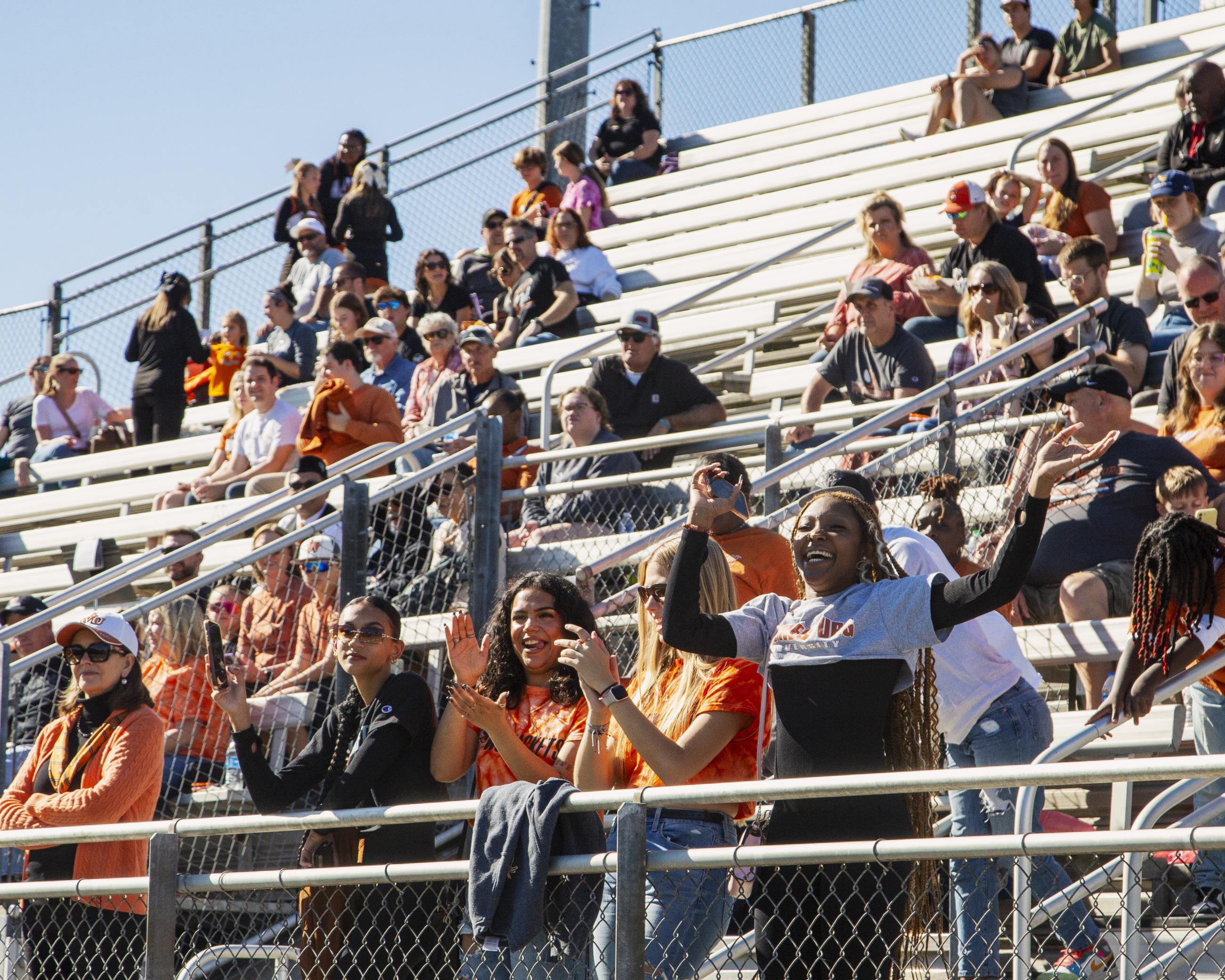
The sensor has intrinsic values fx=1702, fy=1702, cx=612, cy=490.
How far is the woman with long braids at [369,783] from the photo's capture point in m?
4.16

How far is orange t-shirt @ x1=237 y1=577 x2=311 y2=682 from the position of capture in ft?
23.3

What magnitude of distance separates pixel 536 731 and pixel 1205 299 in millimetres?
4530

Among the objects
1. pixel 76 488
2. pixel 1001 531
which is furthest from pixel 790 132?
pixel 1001 531

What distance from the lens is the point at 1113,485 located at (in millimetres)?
6199

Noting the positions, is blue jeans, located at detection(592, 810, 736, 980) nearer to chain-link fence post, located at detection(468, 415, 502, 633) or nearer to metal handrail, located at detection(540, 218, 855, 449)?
chain-link fence post, located at detection(468, 415, 502, 633)

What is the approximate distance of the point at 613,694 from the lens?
12.7 feet

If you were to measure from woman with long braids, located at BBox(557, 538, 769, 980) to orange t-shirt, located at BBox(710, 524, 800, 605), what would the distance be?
81 cm

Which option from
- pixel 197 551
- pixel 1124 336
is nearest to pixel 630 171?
pixel 1124 336

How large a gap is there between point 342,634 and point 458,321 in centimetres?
785

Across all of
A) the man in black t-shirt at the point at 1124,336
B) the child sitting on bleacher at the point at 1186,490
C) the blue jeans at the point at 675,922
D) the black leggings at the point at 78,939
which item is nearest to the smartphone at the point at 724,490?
the blue jeans at the point at 675,922

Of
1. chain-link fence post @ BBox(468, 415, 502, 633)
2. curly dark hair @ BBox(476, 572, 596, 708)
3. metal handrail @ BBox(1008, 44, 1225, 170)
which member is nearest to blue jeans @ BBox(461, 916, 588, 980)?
curly dark hair @ BBox(476, 572, 596, 708)

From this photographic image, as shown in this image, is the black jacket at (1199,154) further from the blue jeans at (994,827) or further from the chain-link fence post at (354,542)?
the blue jeans at (994,827)

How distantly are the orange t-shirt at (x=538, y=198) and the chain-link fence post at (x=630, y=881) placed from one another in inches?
450

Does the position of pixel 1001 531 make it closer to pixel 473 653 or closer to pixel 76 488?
pixel 473 653
